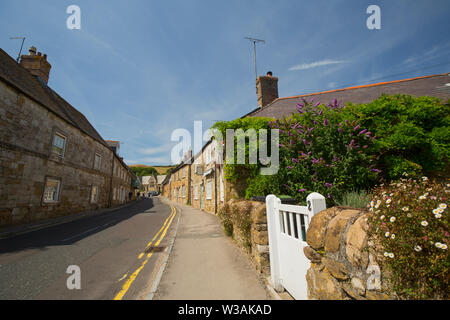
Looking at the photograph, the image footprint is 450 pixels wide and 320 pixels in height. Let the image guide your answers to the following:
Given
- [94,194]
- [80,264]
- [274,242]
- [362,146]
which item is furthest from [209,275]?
[94,194]

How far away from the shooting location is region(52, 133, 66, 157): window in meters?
12.2

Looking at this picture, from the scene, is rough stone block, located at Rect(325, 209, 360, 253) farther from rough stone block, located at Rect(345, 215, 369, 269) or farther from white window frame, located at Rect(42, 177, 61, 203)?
white window frame, located at Rect(42, 177, 61, 203)

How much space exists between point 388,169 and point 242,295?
6236 millimetres

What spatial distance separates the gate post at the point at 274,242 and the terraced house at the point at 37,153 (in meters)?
12.2

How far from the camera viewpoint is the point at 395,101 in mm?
6832

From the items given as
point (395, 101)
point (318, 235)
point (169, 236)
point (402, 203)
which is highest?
point (395, 101)

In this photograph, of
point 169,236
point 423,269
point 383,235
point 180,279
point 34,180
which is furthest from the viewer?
point 34,180

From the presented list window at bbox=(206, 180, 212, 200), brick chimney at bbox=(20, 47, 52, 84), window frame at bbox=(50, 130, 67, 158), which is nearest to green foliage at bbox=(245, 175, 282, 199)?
window at bbox=(206, 180, 212, 200)

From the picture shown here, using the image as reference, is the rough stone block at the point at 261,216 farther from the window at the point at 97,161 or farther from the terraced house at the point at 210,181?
the window at the point at 97,161

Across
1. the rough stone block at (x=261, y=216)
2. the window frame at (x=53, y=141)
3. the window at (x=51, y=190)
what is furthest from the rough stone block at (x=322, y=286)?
the window frame at (x=53, y=141)

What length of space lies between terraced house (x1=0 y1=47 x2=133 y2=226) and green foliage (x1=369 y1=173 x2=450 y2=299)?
13.7m

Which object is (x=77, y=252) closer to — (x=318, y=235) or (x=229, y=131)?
(x=318, y=235)

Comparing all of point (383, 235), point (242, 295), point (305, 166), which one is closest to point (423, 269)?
point (383, 235)

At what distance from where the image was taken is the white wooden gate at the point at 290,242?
268 centimetres
